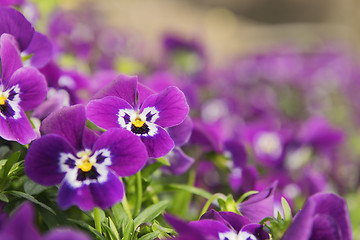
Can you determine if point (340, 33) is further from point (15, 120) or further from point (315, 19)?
point (15, 120)

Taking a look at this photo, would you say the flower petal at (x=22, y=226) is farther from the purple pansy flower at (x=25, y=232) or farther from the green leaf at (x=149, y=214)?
the green leaf at (x=149, y=214)

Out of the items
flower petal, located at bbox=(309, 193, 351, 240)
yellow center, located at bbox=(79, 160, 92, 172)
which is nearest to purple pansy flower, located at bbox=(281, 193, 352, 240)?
flower petal, located at bbox=(309, 193, 351, 240)

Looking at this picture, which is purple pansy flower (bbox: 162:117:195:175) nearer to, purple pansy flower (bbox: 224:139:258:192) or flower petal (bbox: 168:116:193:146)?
flower petal (bbox: 168:116:193:146)

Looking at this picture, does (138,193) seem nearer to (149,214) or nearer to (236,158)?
(149,214)

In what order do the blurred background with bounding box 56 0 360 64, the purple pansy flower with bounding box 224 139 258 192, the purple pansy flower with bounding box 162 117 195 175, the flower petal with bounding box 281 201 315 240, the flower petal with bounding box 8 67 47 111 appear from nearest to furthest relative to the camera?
1. the flower petal with bounding box 281 201 315 240
2. the flower petal with bounding box 8 67 47 111
3. the purple pansy flower with bounding box 162 117 195 175
4. the purple pansy flower with bounding box 224 139 258 192
5. the blurred background with bounding box 56 0 360 64

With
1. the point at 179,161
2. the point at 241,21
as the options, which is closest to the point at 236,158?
the point at 179,161

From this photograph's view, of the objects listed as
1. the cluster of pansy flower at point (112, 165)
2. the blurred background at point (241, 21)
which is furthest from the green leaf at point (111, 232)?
the blurred background at point (241, 21)

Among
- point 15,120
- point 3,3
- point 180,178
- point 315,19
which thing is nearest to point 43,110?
point 15,120
